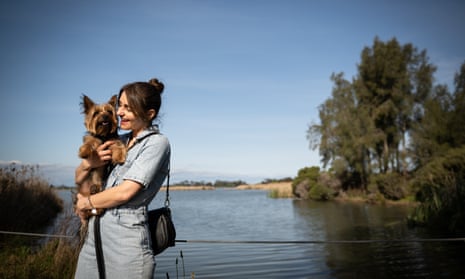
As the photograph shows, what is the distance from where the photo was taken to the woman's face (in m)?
2.39

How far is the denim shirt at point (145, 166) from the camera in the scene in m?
2.17

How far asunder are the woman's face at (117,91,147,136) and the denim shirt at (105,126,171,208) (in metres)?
0.07

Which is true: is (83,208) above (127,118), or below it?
below

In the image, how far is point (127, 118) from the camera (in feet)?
7.94

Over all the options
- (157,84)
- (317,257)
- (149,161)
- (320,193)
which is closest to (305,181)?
(320,193)

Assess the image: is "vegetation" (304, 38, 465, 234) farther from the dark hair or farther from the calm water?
the dark hair

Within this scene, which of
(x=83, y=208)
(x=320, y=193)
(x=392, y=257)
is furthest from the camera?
(x=320, y=193)

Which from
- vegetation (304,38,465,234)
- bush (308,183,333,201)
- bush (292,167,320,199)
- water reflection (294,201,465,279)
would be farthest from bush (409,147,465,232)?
bush (292,167,320,199)

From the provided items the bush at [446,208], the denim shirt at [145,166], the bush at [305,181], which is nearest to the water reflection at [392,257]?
the bush at [446,208]

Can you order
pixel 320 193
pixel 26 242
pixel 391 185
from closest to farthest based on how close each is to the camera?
pixel 26 242 → pixel 391 185 → pixel 320 193

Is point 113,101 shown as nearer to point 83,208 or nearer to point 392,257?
point 83,208

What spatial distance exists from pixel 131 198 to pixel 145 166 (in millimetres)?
205

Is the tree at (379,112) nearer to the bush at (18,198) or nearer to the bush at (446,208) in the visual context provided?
the bush at (446,208)

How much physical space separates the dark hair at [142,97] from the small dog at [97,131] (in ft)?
1.04
